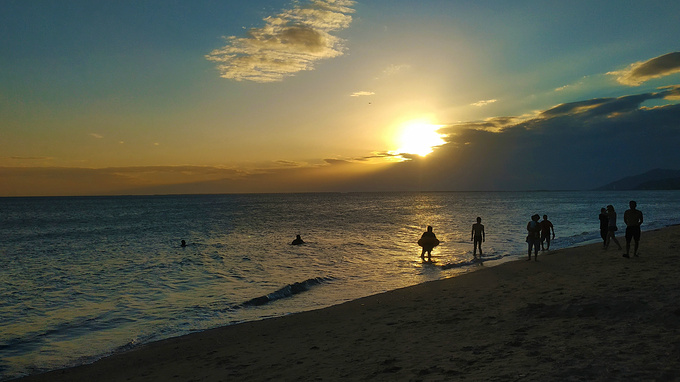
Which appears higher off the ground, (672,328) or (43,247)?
(672,328)

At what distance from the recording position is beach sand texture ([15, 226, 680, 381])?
5.86 meters

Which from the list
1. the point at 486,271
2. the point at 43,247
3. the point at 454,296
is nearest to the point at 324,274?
the point at 486,271

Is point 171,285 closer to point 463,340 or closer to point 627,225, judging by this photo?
point 463,340

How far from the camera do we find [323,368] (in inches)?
275

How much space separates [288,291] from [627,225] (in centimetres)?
1330

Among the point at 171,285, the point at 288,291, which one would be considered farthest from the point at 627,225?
the point at 171,285

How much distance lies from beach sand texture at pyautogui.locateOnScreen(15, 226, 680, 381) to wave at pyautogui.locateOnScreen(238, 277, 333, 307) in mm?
3171

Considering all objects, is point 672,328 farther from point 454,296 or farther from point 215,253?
point 215,253

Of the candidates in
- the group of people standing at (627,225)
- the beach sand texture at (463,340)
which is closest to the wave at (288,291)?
the beach sand texture at (463,340)

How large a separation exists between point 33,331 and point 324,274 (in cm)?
1165

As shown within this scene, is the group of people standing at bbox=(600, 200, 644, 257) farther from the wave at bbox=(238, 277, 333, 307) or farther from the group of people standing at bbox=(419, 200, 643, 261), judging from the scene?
the wave at bbox=(238, 277, 333, 307)

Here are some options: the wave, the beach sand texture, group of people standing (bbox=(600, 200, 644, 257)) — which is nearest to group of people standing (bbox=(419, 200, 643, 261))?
group of people standing (bbox=(600, 200, 644, 257))

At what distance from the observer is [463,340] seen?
296 inches

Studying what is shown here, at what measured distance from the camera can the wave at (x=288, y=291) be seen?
48.0 feet
